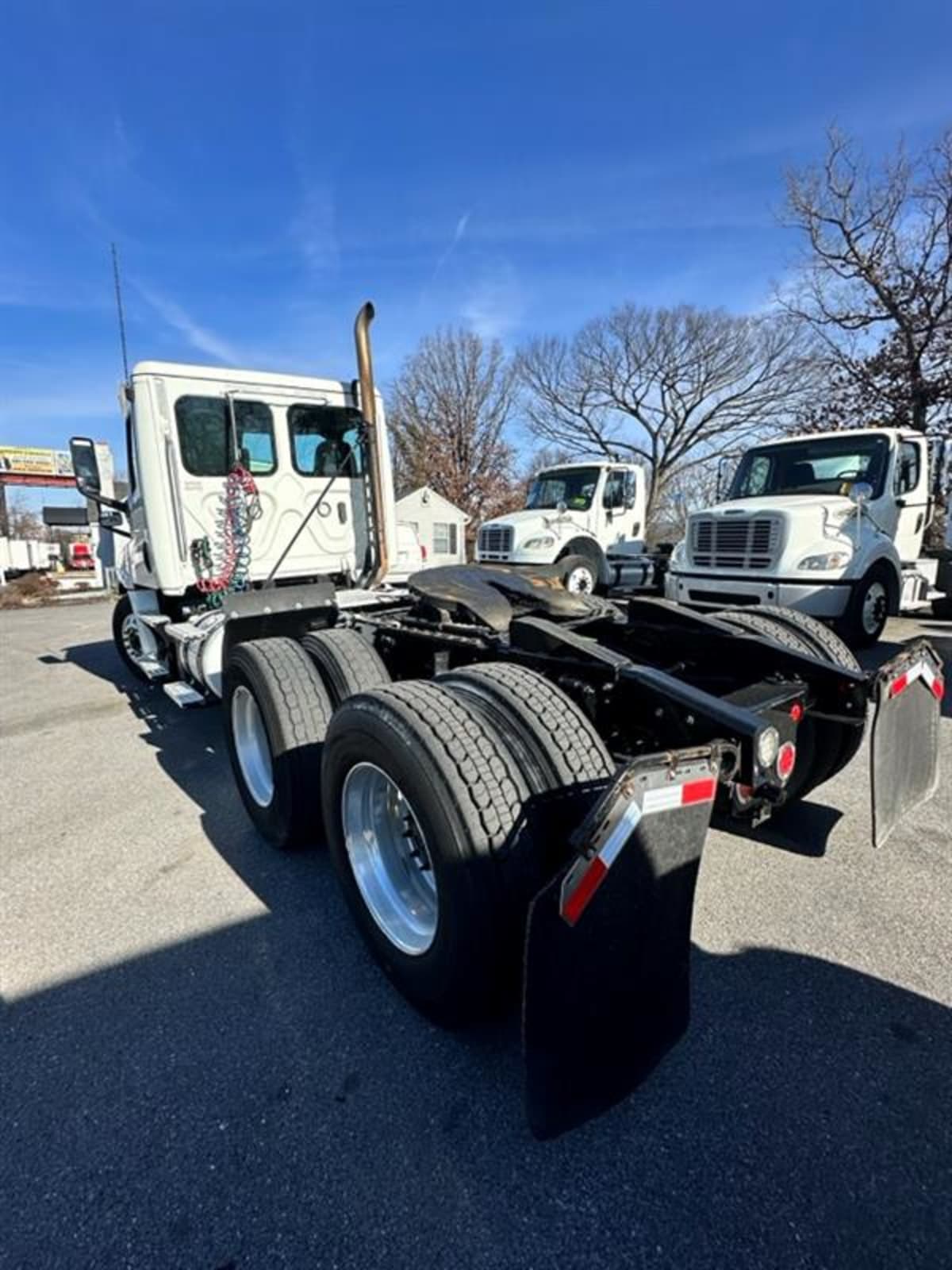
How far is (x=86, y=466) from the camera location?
5.86 meters

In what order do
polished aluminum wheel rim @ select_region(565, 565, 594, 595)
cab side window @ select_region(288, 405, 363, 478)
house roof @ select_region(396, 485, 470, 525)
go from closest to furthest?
cab side window @ select_region(288, 405, 363, 478), polished aluminum wheel rim @ select_region(565, 565, 594, 595), house roof @ select_region(396, 485, 470, 525)

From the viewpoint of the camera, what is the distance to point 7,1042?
6.88 ft

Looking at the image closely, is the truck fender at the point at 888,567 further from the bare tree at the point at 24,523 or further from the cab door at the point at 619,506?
the bare tree at the point at 24,523

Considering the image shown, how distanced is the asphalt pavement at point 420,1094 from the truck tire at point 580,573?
7474mm

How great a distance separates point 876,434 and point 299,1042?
31.0 ft

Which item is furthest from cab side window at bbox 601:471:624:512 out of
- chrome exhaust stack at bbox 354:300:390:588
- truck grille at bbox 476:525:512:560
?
chrome exhaust stack at bbox 354:300:390:588

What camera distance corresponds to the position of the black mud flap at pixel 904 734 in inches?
88.4

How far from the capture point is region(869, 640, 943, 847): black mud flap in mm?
2244

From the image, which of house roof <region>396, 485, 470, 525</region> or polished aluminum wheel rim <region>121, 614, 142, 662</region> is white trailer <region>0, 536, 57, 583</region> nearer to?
house roof <region>396, 485, 470, 525</region>

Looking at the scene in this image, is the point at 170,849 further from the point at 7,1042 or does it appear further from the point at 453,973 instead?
the point at 453,973

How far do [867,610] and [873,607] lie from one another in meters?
0.19

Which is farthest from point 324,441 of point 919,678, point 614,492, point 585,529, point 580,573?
point 614,492

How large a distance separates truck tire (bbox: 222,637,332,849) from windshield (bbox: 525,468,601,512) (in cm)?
991

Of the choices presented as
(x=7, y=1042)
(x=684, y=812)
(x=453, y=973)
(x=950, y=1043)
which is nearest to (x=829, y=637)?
(x=950, y=1043)
